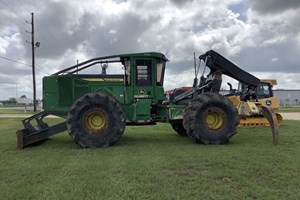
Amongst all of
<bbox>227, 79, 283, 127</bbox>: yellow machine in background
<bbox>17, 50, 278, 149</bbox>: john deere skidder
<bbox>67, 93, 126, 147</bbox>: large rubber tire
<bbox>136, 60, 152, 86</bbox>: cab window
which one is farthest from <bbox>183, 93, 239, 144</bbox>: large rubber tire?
<bbox>67, 93, 126, 147</bbox>: large rubber tire

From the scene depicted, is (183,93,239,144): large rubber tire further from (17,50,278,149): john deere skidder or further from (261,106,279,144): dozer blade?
(261,106,279,144): dozer blade

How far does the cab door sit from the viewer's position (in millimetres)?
11312

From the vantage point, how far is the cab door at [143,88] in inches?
445

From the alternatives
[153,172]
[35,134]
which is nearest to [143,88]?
[35,134]

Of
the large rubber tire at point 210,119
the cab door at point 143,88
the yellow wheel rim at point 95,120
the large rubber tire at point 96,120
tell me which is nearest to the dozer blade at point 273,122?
the large rubber tire at point 210,119

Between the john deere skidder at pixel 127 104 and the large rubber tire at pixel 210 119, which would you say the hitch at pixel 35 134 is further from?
the large rubber tire at pixel 210 119

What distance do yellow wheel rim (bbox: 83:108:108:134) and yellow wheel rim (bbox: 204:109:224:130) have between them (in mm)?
2983

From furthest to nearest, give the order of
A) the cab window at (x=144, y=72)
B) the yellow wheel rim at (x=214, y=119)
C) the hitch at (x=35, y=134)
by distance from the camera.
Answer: the cab window at (x=144, y=72), the yellow wheel rim at (x=214, y=119), the hitch at (x=35, y=134)

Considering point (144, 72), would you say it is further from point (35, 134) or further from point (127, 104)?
point (35, 134)

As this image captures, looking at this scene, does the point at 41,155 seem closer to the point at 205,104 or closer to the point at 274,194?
the point at 205,104

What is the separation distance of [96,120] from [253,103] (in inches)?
214

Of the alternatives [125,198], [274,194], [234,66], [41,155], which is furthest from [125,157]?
[234,66]

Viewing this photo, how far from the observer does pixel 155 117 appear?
11648 millimetres

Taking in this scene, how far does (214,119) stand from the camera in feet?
36.7
